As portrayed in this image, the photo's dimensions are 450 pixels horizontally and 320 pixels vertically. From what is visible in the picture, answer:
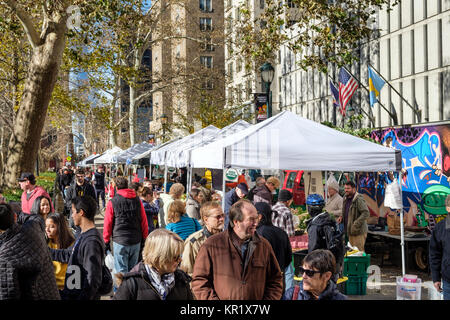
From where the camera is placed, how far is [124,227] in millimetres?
8062

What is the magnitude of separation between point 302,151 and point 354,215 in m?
1.88

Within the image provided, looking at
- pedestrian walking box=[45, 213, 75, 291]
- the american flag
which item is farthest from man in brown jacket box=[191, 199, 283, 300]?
the american flag

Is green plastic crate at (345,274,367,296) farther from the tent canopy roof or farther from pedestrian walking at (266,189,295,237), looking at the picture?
pedestrian walking at (266,189,295,237)

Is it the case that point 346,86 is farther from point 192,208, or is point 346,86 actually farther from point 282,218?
point 282,218

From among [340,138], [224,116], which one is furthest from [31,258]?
[224,116]

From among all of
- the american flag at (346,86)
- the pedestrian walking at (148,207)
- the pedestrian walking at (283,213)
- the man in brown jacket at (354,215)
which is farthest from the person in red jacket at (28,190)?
the american flag at (346,86)

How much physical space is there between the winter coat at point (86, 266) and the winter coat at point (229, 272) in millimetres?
896

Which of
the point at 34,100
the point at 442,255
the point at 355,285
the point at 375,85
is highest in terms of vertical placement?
the point at 375,85

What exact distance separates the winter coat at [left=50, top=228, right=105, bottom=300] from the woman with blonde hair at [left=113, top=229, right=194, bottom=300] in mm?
977

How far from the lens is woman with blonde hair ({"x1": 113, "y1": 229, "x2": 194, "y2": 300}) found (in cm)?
366

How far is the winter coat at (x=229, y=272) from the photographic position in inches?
172

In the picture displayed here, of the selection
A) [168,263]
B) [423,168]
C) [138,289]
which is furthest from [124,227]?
[423,168]

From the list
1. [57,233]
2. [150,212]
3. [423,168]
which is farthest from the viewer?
[423,168]

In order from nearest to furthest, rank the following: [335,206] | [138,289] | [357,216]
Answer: [138,289]
[357,216]
[335,206]
